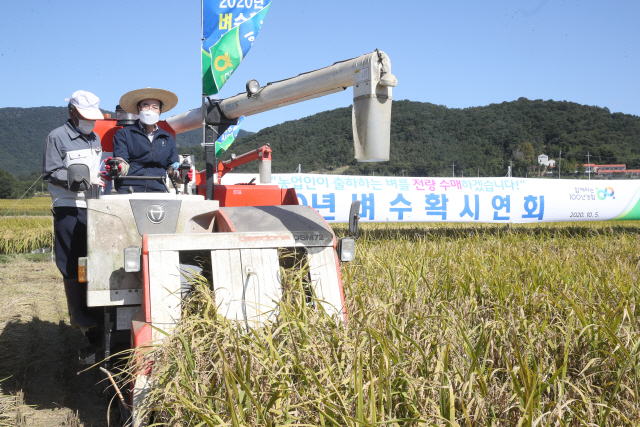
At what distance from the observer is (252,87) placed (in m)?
5.25

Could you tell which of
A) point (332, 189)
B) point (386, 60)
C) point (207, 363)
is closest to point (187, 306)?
point (207, 363)

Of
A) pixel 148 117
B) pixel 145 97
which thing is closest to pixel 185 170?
pixel 148 117

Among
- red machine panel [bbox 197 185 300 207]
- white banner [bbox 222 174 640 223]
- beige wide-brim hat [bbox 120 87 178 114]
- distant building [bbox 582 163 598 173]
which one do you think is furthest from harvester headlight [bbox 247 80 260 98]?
distant building [bbox 582 163 598 173]

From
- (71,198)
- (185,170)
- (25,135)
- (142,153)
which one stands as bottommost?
(71,198)

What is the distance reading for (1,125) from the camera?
149375 millimetres

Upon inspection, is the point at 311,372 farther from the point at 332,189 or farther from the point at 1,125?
the point at 1,125

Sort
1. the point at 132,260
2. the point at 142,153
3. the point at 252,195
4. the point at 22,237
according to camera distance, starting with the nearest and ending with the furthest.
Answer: the point at 132,260
the point at 142,153
the point at 252,195
the point at 22,237

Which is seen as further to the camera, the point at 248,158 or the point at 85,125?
the point at 248,158

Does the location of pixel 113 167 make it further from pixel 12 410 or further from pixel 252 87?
pixel 252 87

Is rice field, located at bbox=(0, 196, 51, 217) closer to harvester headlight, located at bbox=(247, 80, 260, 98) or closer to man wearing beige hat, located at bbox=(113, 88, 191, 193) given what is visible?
harvester headlight, located at bbox=(247, 80, 260, 98)

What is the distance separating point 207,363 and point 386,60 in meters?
2.70

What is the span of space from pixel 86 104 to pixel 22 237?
9.09 m

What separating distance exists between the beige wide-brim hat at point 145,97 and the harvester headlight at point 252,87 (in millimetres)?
1336

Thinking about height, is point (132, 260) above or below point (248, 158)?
below
